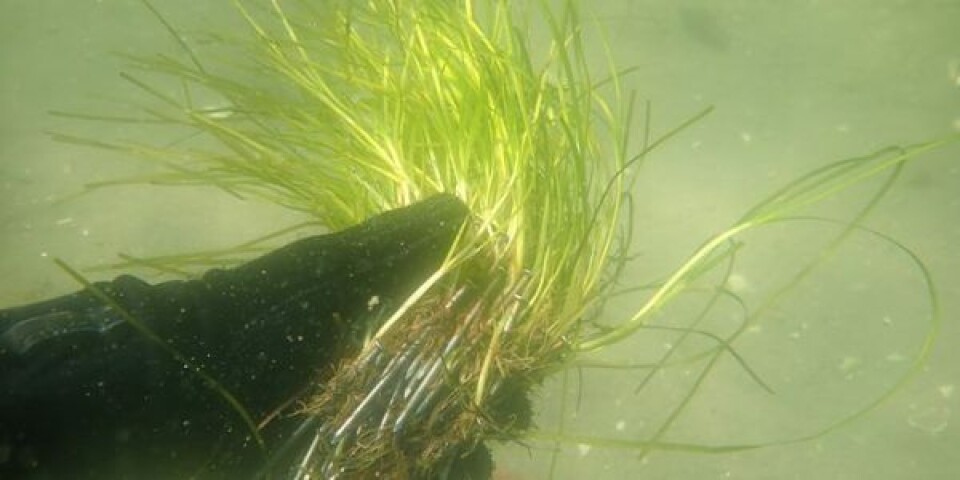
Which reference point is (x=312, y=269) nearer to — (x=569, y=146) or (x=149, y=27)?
(x=569, y=146)

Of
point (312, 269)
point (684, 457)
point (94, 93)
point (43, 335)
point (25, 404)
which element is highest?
point (94, 93)

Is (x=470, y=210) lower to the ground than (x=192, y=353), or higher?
lower

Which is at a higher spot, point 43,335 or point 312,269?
point 43,335

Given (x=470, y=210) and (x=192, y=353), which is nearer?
(x=192, y=353)

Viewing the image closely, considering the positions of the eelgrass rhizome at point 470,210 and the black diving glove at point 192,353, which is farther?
the eelgrass rhizome at point 470,210

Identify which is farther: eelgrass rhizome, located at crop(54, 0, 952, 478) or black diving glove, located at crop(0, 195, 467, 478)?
eelgrass rhizome, located at crop(54, 0, 952, 478)

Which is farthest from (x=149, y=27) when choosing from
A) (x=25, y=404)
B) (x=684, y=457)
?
(x=684, y=457)

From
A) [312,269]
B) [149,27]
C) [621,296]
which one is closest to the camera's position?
[312,269]

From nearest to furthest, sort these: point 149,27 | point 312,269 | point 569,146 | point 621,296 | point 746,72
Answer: point 312,269, point 569,146, point 621,296, point 746,72, point 149,27
